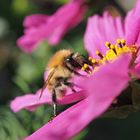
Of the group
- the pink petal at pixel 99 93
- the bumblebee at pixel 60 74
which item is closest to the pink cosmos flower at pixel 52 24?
the bumblebee at pixel 60 74

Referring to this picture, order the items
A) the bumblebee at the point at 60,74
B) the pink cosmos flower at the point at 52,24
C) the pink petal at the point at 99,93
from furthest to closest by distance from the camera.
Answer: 1. the pink cosmos flower at the point at 52,24
2. the bumblebee at the point at 60,74
3. the pink petal at the point at 99,93

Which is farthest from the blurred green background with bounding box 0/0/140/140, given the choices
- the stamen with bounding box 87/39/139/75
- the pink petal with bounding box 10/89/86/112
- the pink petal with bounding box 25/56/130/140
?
the pink petal with bounding box 25/56/130/140

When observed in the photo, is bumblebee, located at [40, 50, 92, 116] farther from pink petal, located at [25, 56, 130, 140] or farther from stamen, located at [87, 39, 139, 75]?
pink petal, located at [25, 56, 130, 140]

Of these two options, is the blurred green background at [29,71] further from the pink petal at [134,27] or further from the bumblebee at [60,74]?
Result: the pink petal at [134,27]

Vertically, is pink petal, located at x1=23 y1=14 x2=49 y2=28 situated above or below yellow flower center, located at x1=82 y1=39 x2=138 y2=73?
above

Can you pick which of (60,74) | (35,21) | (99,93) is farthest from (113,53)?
(35,21)

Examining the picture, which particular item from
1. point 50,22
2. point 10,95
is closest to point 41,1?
point 10,95

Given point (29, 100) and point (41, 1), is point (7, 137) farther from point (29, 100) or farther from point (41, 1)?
point (41, 1)
